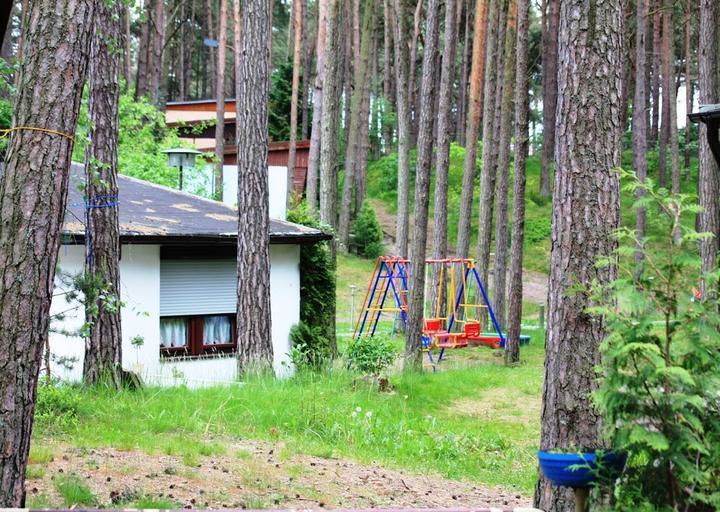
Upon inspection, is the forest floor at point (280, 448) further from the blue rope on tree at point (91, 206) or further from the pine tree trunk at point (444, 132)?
the pine tree trunk at point (444, 132)

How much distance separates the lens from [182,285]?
15.2m

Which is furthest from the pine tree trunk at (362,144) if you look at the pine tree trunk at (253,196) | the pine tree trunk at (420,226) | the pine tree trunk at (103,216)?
the pine tree trunk at (103,216)

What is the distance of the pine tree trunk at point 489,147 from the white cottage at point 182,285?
7012 mm

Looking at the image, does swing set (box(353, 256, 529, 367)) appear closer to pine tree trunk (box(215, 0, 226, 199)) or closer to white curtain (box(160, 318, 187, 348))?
white curtain (box(160, 318, 187, 348))

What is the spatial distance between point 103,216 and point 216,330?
18.3ft

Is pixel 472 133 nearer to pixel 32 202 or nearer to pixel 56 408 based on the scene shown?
pixel 56 408

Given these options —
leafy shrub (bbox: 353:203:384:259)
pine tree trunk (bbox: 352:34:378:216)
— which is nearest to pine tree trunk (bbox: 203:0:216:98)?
pine tree trunk (bbox: 352:34:378:216)

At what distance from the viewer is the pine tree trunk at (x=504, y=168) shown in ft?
66.5

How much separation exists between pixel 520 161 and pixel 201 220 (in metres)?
6.39

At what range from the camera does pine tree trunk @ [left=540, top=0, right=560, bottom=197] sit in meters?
32.4

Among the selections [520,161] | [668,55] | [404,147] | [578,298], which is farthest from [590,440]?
[668,55]

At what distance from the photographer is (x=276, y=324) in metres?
16.1

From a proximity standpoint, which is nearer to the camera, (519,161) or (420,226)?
(420,226)

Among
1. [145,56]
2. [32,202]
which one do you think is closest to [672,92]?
[145,56]
